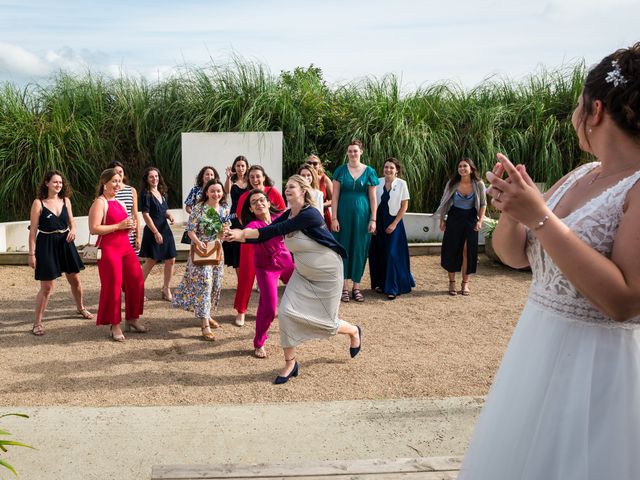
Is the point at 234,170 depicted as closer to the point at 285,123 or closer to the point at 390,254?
the point at 390,254

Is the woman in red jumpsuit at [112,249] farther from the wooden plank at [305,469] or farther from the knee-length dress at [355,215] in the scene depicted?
the wooden plank at [305,469]

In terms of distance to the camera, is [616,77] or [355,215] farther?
[355,215]

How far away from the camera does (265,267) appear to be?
6.14m

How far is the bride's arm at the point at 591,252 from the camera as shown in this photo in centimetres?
153

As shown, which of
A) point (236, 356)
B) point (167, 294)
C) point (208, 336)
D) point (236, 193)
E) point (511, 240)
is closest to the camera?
point (511, 240)

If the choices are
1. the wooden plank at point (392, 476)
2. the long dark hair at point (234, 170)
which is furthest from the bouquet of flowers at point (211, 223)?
the wooden plank at point (392, 476)

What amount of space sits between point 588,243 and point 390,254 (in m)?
6.96

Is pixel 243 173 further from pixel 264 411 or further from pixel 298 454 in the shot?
pixel 298 454

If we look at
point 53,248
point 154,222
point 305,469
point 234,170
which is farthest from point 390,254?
point 305,469

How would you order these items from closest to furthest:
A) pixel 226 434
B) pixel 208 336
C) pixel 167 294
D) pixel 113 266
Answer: pixel 226 434, pixel 113 266, pixel 208 336, pixel 167 294

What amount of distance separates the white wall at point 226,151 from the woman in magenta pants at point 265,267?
22.1 feet

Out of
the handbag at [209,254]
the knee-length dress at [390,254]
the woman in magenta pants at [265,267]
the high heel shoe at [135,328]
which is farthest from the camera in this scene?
the knee-length dress at [390,254]

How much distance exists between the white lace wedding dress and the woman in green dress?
6380 millimetres

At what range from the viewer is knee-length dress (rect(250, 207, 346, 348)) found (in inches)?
211
